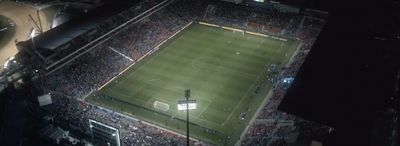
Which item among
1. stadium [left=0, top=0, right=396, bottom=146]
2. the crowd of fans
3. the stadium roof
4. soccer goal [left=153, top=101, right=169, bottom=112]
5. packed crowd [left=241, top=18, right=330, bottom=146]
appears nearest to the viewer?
packed crowd [left=241, top=18, right=330, bottom=146]

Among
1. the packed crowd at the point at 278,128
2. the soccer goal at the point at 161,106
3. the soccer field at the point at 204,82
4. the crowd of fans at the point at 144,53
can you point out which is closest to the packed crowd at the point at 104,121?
the crowd of fans at the point at 144,53

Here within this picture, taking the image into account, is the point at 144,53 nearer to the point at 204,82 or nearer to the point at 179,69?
the point at 179,69

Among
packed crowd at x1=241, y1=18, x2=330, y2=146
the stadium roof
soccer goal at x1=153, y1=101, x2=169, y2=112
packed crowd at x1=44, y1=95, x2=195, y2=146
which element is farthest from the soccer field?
the stadium roof

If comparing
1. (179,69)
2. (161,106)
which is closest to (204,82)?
(179,69)

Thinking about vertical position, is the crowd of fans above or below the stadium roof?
below

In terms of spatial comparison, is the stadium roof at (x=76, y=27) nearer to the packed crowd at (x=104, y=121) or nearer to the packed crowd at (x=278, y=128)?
the packed crowd at (x=104, y=121)

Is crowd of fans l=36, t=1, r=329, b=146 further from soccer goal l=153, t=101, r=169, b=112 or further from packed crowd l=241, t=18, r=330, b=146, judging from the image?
soccer goal l=153, t=101, r=169, b=112
